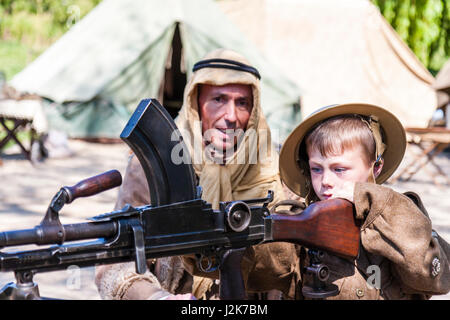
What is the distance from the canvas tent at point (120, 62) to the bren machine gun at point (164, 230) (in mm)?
9464

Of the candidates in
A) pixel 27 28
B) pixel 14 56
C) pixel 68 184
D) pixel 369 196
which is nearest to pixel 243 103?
pixel 369 196

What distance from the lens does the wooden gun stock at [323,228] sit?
206cm

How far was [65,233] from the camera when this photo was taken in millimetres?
1588

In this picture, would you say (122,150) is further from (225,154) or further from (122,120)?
(225,154)

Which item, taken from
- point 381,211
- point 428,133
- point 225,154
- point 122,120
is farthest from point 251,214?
point 122,120

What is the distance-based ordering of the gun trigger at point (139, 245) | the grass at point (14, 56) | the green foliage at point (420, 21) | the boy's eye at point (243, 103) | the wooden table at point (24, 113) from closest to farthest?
the gun trigger at point (139, 245), the boy's eye at point (243, 103), the wooden table at point (24, 113), the green foliage at point (420, 21), the grass at point (14, 56)

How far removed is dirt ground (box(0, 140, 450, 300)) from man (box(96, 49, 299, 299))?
1.81 metres

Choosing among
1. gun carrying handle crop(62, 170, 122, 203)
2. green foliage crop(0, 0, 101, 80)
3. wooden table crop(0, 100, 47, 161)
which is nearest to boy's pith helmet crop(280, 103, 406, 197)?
gun carrying handle crop(62, 170, 122, 203)

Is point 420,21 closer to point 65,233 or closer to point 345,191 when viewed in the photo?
point 345,191

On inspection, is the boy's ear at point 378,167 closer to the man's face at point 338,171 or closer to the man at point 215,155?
the man's face at point 338,171

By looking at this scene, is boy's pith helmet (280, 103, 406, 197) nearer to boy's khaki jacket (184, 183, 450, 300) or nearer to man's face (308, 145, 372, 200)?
man's face (308, 145, 372, 200)

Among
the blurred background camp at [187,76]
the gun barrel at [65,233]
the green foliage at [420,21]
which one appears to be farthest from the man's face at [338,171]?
the green foliage at [420,21]

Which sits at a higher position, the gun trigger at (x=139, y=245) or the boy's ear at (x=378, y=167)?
the boy's ear at (x=378, y=167)

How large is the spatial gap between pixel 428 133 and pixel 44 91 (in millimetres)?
6546
